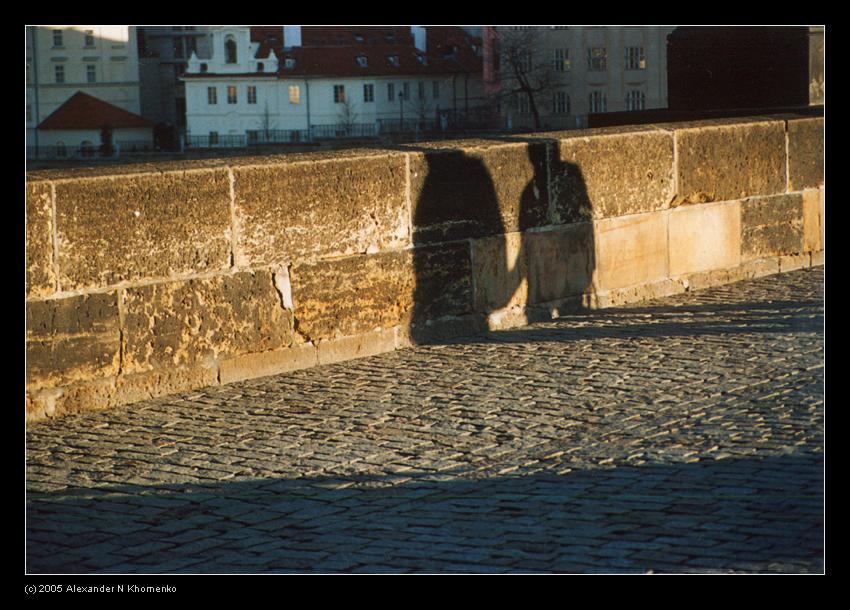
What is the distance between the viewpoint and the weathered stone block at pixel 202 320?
706 centimetres

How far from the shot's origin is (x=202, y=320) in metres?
7.32

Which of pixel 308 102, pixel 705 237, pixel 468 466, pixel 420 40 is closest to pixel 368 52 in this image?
pixel 420 40

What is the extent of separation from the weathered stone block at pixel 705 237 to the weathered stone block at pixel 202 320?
3415mm

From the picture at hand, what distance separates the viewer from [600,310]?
9.43m

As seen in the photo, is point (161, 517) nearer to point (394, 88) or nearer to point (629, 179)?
point (629, 179)

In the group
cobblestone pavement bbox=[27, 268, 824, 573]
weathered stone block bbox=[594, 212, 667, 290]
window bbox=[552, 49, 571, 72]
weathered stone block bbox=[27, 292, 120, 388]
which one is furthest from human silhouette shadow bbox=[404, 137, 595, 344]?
window bbox=[552, 49, 571, 72]

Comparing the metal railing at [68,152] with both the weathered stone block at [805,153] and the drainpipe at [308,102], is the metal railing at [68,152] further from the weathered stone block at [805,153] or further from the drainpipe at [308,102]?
the weathered stone block at [805,153]

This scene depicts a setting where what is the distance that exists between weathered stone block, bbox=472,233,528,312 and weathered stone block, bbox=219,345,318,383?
1.32 metres

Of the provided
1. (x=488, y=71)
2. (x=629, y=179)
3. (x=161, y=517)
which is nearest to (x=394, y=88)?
(x=488, y=71)

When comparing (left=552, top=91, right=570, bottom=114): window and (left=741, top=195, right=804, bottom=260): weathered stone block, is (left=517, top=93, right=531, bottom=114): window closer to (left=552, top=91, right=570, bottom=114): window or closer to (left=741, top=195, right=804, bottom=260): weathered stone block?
(left=552, top=91, right=570, bottom=114): window

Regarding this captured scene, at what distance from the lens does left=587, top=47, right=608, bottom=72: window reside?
2105cm

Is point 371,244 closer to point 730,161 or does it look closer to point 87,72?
point 730,161

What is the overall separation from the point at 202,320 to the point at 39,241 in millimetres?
1003
